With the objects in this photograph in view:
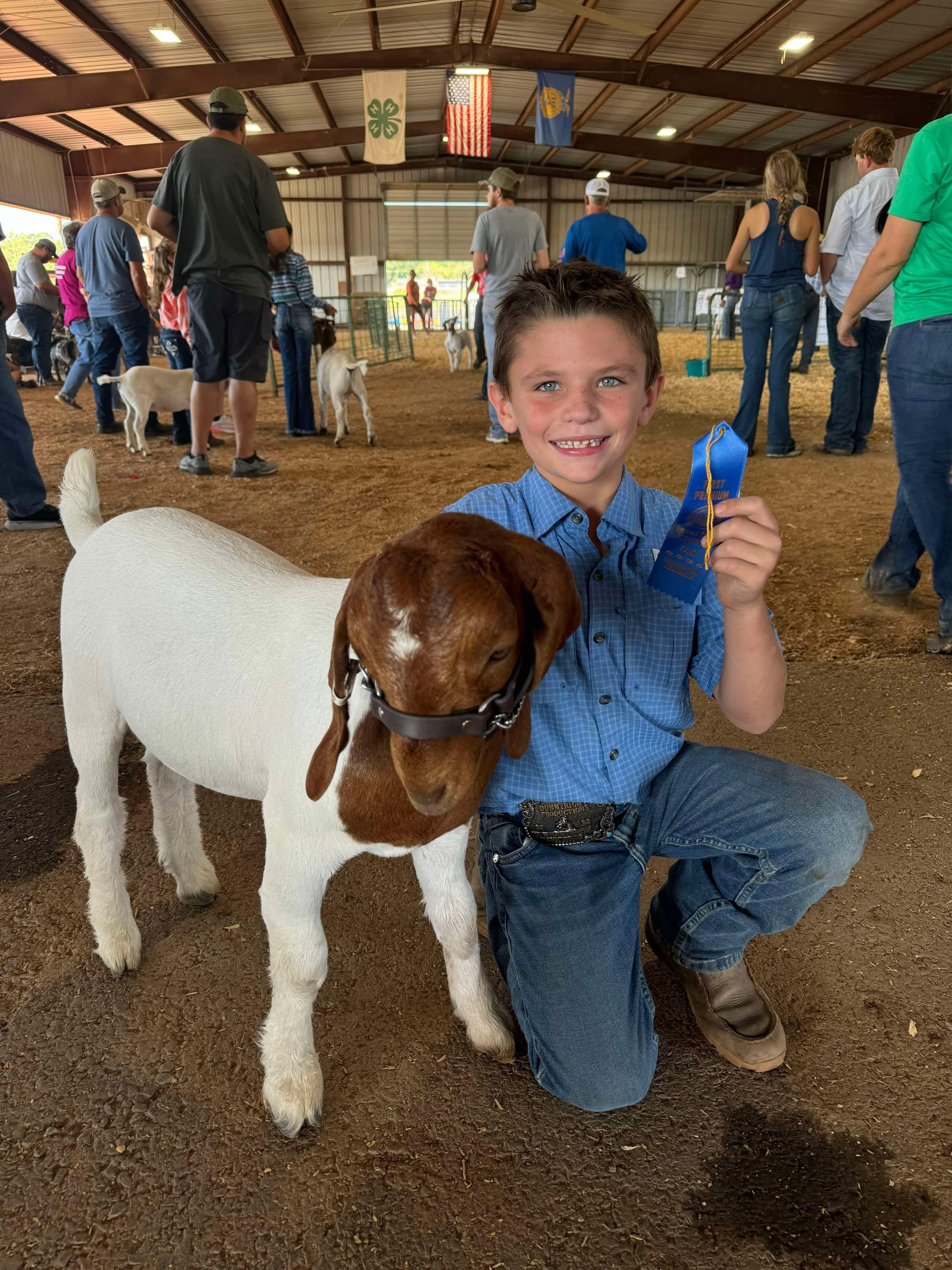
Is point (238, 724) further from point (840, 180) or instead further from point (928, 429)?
point (840, 180)

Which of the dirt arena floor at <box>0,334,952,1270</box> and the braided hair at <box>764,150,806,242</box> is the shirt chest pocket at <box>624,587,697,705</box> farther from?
the braided hair at <box>764,150,806,242</box>

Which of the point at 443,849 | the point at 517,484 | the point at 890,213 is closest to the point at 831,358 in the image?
the point at 890,213

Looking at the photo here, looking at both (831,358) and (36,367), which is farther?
(36,367)

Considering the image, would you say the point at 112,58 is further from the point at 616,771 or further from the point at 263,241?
the point at 616,771

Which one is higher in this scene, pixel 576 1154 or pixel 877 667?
pixel 877 667

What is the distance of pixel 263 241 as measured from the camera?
18.7ft

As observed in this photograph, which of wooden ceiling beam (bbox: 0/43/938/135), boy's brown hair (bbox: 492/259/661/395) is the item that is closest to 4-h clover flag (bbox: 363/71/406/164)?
wooden ceiling beam (bbox: 0/43/938/135)

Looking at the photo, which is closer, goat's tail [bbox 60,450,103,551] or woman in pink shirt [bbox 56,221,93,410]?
goat's tail [bbox 60,450,103,551]

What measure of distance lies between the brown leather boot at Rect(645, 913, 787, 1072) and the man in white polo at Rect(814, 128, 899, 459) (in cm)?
478

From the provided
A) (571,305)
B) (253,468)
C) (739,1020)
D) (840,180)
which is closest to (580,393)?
(571,305)

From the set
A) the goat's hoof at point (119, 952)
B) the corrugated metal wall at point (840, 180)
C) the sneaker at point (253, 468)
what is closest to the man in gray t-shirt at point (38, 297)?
the sneaker at point (253, 468)

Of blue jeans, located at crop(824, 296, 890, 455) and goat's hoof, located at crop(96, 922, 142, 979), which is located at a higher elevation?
blue jeans, located at crop(824, 296, 890, 455)

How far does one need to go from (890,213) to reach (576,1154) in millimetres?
3274

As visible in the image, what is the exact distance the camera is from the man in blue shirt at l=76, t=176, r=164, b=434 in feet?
23.8
